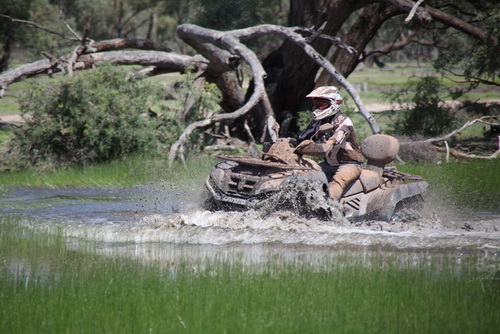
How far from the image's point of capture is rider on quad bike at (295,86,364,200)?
1239 centimetres

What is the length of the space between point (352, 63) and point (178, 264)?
1522 cm

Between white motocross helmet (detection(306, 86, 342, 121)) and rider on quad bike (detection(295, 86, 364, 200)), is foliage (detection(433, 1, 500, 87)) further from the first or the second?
white motocross helmet (detection(306, 86, 342, 121))

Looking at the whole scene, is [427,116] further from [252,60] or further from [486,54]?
[252,60]

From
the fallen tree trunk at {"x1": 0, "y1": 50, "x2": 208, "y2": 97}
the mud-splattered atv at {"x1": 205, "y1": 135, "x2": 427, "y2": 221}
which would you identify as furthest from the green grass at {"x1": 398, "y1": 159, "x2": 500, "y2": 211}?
the fallen tree trunk at {"x1": 0, "y1": 50, "x2": 208, "y2": 97}

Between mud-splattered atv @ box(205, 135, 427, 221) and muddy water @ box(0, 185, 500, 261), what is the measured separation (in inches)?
11.5

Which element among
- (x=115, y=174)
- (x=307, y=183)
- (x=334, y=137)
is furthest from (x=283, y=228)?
(x=115, y=174)

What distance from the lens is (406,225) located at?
508 inches

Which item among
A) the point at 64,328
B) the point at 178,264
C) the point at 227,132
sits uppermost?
the point at 64,328

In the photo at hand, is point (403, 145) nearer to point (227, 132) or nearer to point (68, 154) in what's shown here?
point (227, 132)

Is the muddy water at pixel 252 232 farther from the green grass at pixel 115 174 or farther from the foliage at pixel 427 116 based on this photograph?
the foliage at pixel 427 116

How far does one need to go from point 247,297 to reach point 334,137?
5212 millimetres

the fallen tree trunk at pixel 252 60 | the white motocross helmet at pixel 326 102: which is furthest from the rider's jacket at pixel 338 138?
the fallen tree trunk at pixel 252 60

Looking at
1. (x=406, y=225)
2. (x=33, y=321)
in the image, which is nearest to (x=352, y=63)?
(x=406, y=225)

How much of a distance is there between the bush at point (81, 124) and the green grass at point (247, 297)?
942 cm
